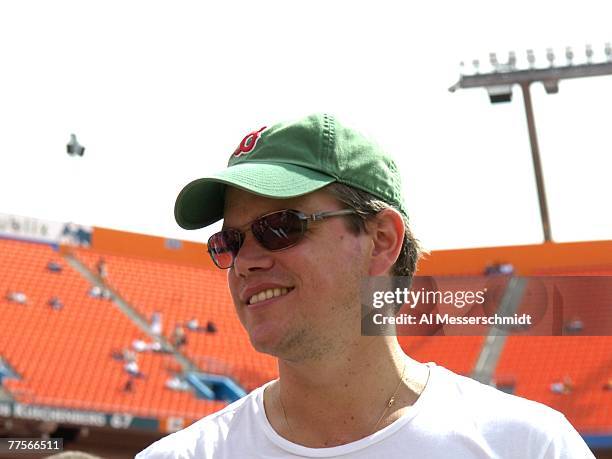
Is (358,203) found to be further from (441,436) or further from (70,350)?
(70,350)

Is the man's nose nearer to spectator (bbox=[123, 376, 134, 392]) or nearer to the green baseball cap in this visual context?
the green baseball cap

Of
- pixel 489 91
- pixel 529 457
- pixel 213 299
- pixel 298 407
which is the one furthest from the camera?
pixel 213 299

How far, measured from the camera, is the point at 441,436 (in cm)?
172

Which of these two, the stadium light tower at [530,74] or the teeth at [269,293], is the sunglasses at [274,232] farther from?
the stadium light tower at [530,74]

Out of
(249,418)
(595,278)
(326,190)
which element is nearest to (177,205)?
(326,190)

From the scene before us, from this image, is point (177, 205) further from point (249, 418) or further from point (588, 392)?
point (588, 392)

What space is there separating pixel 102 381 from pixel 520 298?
13711mm

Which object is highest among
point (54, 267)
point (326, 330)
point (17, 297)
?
point (326, 330)

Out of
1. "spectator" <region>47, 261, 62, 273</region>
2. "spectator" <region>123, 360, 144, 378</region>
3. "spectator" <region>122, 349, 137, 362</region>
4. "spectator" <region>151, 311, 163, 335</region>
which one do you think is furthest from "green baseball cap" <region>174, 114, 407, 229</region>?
"spectator" <region>47, 261, 62, 273</region>

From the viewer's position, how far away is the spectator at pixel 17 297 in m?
16.7

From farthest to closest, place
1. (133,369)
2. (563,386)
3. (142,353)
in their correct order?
(142,353)
(133,369)
(563,386)

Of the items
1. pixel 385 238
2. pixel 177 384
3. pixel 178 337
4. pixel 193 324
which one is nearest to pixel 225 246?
pixel 385 238

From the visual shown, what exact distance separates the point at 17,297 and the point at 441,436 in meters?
16.1

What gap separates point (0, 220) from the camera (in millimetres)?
18297
